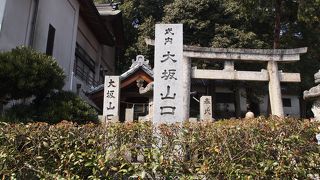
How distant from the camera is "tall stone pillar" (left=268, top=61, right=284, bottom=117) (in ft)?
46.5

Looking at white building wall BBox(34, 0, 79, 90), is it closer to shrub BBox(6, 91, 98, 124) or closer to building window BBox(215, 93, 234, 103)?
shrub BBox(6, 91, 98, 124)

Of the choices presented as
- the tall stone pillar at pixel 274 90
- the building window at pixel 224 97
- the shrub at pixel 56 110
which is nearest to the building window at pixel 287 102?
the building window at pixel 224 97

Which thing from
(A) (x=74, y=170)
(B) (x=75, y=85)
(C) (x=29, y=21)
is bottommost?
(A) (x=74, y=170)

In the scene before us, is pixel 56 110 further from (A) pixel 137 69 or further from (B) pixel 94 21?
(B) pixel 94 21

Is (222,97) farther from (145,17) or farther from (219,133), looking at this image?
(219,133)

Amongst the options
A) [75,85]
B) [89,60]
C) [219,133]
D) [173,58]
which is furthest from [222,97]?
[219,133]

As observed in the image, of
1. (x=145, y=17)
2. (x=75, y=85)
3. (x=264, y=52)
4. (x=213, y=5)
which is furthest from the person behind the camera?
(x=145, y=17)

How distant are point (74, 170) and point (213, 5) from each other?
22.2m

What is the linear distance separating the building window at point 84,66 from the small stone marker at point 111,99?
450cm

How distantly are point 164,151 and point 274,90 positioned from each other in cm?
969

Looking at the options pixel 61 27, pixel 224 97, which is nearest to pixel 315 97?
pixel 61 27

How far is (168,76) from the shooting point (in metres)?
8.21

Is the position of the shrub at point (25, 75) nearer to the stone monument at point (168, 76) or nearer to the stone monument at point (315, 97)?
the stone monument at point (168, 76)

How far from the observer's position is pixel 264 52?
14602 mm
